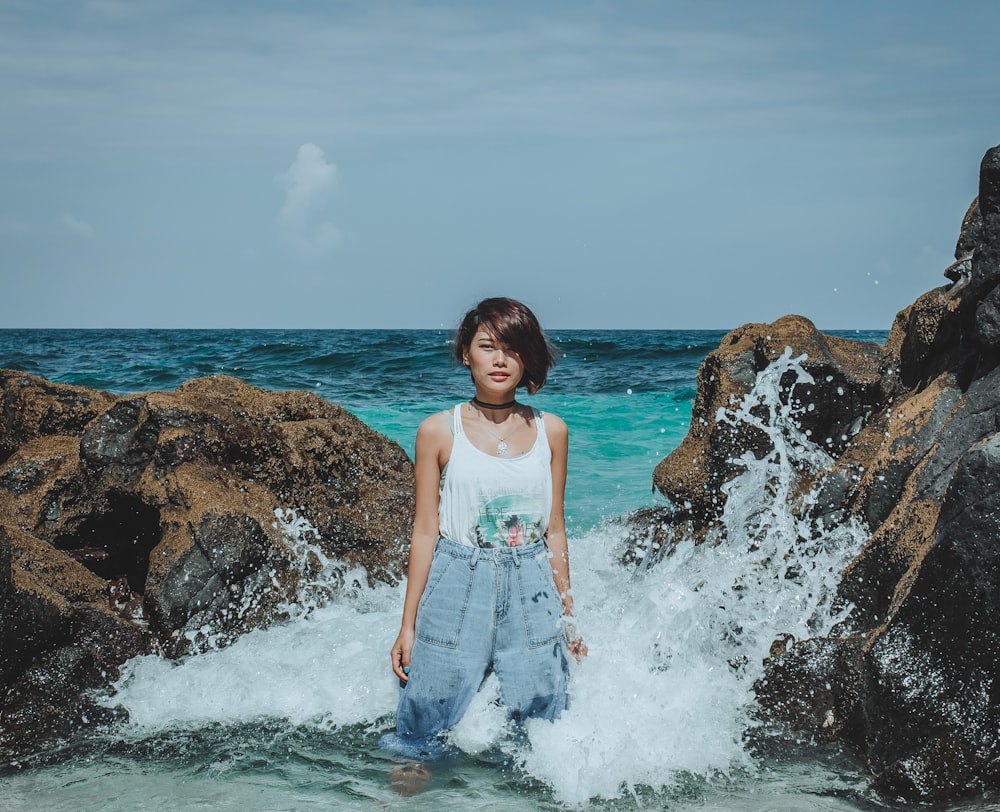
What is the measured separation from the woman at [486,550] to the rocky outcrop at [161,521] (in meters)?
1.87

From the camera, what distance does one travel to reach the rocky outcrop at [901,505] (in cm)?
338

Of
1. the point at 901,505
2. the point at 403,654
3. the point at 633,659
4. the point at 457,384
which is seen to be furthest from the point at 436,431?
Answer: the point at 457,384

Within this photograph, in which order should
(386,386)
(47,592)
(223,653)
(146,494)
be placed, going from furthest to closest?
1. (386,386)
2. (146,494)
3. (223,653)
4. (47,592)

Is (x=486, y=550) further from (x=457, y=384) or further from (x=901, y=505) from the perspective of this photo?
(x=457, y=384)

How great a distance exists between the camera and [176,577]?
5059 mm

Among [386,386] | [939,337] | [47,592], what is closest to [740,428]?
[939,337]

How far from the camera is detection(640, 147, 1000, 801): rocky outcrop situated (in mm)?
3379

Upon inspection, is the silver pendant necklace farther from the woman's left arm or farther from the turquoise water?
the turquoise water

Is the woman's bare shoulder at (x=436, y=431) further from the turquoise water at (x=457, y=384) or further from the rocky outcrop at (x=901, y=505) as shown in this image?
the turquoise water at (x=457, y=384)

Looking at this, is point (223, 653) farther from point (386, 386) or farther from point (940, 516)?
point (386, 386)

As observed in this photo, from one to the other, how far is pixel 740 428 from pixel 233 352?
2535 centimetres

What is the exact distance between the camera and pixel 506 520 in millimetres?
3463

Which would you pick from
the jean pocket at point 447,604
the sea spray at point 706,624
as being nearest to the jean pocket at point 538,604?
the jean pocket at point 447,604

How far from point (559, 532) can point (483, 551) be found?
1.12 ft
